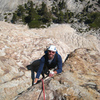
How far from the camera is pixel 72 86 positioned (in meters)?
3.61

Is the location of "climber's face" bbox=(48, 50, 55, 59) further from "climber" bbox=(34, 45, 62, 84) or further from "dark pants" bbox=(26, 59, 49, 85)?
"dark pants" bbox=(26, 59, 49, 85)

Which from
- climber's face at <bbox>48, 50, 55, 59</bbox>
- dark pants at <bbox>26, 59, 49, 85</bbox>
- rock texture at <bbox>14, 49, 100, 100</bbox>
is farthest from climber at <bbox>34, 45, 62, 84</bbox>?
dark pants at <bbox>26, 59, 49, 85</bbox>

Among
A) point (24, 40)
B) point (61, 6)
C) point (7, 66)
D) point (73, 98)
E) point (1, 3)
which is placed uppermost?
point (1, 3)

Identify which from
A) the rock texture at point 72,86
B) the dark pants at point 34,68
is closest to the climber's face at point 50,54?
the rock texture at point 72,86

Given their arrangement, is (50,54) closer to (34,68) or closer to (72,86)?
(72,86)

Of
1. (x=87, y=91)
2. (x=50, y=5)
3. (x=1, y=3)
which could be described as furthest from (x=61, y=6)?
(x=87, y=91)

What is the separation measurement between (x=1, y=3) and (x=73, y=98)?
176 feet

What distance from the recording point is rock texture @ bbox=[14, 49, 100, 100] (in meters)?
3.28

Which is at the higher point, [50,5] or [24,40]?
[50,5]

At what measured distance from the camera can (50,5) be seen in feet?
129

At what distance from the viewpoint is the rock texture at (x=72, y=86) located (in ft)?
10.7

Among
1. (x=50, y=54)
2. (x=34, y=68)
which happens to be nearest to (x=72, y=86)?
(x=50, y=54)

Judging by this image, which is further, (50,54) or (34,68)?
(34,68)

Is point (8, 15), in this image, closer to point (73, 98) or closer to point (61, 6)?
point (61, 6)
